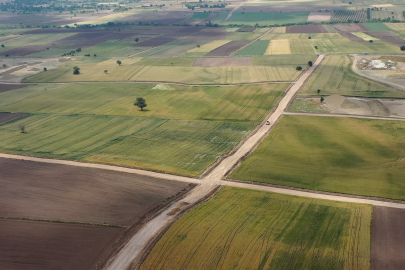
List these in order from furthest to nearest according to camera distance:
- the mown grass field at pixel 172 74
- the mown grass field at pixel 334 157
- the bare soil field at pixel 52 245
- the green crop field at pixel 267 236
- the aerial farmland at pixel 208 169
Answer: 1. the mown grass field at pixel 172 74
2. the mown grass field at pixel 334 157
3. the aerial farmland at pixel 208 169
4. the bare soil field at pixel 52 245
5. the green crop field at pixel 267 236

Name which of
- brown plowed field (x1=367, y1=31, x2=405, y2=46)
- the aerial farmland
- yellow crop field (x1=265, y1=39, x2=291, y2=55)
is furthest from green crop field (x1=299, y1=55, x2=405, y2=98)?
brown plowed field (x1=367, y1=31, x2=405, y2=46)

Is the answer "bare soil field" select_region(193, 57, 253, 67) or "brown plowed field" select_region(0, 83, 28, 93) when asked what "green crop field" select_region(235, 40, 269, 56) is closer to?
"bare soil field" select_region(193, 57, 253, 67)

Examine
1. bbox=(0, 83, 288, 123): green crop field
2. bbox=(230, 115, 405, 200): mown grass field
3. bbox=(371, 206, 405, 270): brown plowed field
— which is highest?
bbox=(0, 83, 288, 123): green crop field

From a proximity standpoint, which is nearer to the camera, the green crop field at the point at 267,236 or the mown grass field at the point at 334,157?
the green crop field at the point at 267,236

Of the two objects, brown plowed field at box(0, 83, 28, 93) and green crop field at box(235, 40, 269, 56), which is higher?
green crop field at box(235, 40, 269, 56)

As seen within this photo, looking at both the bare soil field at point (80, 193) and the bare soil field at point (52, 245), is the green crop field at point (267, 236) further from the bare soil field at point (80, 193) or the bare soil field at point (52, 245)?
the bare soil field at point (80, 193)

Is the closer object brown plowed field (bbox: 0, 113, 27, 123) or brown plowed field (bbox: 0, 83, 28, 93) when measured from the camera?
brown plowed field (bbox: 0, 113, 27, 123)

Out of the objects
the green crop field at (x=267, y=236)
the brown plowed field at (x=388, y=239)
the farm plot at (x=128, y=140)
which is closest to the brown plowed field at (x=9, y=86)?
the farm plot at (x=128, y=140)
